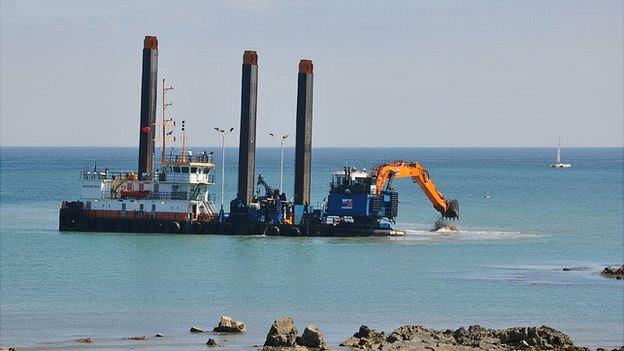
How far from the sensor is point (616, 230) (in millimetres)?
99000

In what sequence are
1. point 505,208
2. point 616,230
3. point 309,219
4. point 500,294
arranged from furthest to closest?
1. point 505,208
2. point 616,230
3. point 309,219
4. point 500,294

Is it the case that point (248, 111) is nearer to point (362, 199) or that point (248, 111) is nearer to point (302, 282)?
point (362, 199)

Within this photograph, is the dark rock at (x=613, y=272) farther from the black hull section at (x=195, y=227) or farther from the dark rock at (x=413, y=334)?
the dark rock at (x=413, y=334)

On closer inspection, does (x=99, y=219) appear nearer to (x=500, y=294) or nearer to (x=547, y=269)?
(x=547, y=269)

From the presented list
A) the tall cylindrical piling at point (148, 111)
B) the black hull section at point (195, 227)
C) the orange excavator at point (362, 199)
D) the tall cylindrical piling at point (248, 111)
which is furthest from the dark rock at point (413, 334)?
the tall cylindrical piling at point (148, 111)

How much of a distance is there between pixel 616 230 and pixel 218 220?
26.9m

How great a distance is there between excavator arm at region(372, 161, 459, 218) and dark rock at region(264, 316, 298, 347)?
43.8 metres

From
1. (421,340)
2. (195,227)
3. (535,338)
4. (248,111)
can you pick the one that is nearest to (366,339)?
(421,340)

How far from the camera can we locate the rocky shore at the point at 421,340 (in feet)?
139

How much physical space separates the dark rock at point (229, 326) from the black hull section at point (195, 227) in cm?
3886

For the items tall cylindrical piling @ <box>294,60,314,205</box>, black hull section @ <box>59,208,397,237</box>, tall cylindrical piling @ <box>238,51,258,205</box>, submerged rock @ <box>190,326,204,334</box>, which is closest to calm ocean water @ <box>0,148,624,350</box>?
submerged rock @ <box>190,326,204,334</box>

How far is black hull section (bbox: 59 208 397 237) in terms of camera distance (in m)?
86.3

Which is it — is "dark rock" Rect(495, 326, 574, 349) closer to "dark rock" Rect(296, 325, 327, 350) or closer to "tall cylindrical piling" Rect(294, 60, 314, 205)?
"dark rock" Rect(296, 325, 327, 350)

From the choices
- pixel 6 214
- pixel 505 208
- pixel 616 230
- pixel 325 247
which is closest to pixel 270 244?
pixel 325 247
